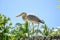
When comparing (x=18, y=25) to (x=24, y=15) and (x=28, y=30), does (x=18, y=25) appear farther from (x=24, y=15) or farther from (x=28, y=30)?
(x=24, y=15)

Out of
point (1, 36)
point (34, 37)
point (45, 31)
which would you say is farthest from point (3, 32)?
point (45, 31)

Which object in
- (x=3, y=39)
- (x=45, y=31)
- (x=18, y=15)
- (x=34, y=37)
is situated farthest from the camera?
(x=45, y=31)

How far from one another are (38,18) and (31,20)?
16.6 inches

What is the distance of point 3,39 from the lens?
14.7 ft

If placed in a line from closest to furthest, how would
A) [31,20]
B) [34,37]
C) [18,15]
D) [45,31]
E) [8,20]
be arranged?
1. [8,20]
2. [34,37]
3. [31,20]
4. [18,15]
5. [45,31]

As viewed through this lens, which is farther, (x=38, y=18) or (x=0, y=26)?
(x=38, y=18)

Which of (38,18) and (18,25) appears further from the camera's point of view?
(18,25)

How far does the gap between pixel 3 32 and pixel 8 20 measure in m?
0.43

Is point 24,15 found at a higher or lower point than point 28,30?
higher

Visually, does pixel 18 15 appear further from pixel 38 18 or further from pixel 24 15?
pixel 38 18

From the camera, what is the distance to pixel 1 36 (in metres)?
4.52

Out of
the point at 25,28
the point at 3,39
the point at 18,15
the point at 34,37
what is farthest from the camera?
the point at 25,28

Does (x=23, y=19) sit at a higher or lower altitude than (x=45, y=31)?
higher

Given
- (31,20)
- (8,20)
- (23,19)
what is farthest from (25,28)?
(8,20)
